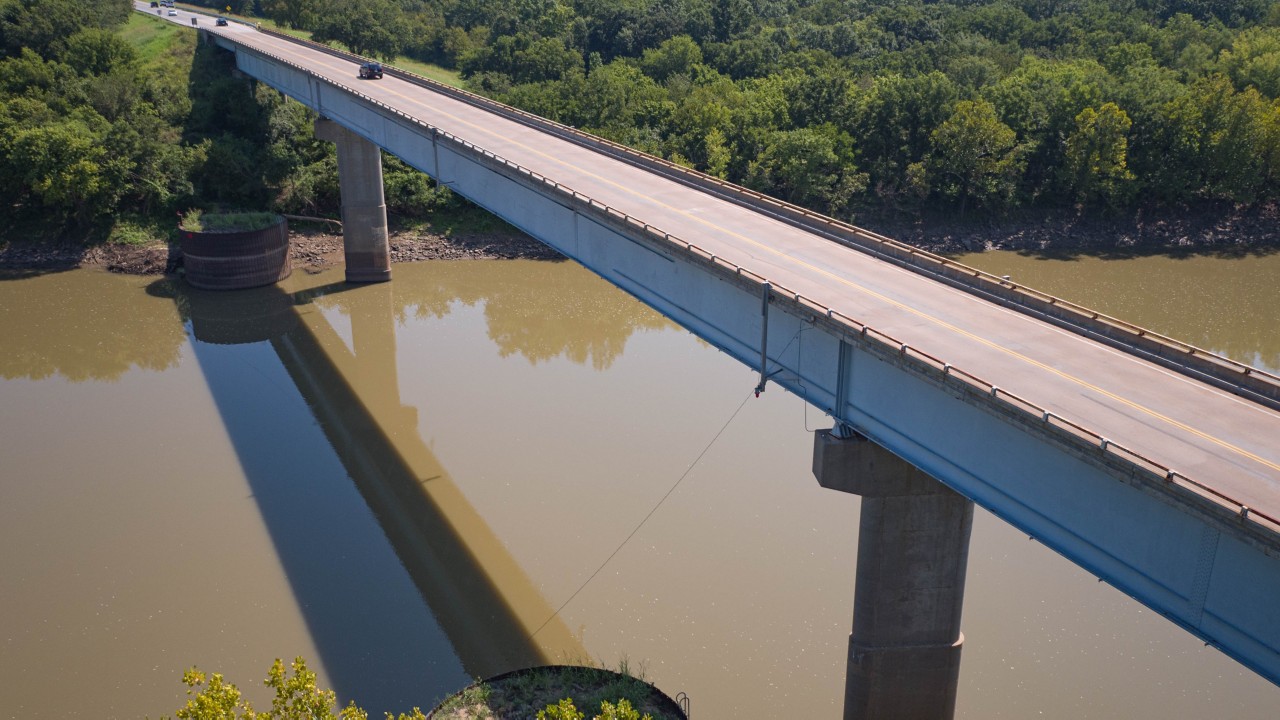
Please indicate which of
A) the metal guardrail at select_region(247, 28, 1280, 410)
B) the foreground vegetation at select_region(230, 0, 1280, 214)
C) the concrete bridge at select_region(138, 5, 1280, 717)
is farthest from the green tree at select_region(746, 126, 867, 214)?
the concrete bridge at select_region(138, 5, 1280, 717)

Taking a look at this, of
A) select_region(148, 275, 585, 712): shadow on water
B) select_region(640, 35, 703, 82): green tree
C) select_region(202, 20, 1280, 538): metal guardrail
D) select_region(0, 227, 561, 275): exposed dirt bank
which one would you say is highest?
select_region(640, 35, 703, 82): green tree

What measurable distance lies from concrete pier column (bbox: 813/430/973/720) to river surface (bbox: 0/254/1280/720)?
1.43 metres

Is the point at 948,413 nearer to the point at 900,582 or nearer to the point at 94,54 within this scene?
the point at 900,582

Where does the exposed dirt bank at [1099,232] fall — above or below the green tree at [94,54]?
below

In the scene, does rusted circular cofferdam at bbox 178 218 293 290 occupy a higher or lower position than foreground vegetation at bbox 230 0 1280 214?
lower

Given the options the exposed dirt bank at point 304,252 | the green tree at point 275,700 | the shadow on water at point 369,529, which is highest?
the green tree at point 275,700

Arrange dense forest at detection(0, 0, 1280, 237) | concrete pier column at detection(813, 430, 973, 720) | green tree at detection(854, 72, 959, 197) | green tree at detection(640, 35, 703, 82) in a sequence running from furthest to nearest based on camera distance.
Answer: green tree at detection(640, 35, 703, 82), green tree at detection(854, 72, 959, 197), dense forest at detection(0, 0, 1280, 237), concrete pier column at detection(813, 430, 973, 720)

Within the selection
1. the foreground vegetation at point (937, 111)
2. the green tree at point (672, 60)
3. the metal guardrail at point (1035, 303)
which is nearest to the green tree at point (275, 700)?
the metal guardrail at point (1035, 303)

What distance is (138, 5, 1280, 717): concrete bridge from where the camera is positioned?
13.4 m

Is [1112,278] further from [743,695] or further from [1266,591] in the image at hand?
[1266,591]

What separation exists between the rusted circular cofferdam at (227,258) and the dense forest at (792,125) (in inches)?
289

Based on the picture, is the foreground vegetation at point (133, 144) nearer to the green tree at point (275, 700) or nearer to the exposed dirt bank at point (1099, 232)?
the exposed dirt bank at point (1099, 232)

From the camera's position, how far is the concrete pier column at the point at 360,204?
49438 mm

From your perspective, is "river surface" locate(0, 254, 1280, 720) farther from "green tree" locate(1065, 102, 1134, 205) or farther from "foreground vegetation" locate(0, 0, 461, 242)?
"green tree" locate(1065, 102, 1134, 205)
